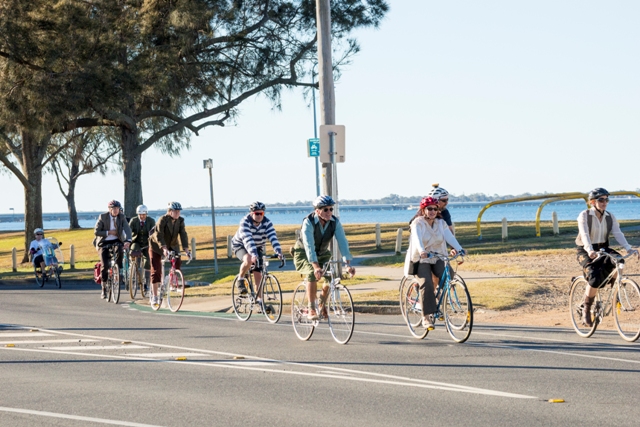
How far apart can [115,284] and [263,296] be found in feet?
20.5

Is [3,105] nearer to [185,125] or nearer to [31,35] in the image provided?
[31,35]

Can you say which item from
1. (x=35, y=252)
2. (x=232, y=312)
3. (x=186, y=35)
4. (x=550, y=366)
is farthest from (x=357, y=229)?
(x=550, y=366)

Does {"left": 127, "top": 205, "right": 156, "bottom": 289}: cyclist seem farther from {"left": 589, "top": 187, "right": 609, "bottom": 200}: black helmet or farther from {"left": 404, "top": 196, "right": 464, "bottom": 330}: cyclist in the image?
{"left": 589, "top": 187, "right": 609, "bottom": 200}: black helmet

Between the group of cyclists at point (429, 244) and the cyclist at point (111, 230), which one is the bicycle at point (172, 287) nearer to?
the cyclist at point (111, 230)

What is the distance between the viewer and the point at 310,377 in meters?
9.84

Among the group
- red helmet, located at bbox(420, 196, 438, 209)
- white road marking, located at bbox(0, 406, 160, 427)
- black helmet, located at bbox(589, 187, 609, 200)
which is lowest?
white road marking, located at bbox(0, 406, 160, 427)

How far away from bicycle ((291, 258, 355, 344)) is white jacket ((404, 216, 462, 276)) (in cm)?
86

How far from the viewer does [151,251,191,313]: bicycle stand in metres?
17.5

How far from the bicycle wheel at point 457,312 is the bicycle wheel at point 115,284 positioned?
387 inches

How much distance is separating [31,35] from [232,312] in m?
17.8

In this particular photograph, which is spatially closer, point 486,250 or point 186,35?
point 486,250

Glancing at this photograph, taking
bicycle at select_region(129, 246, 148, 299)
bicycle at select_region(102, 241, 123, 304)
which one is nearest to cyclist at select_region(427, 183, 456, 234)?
bicycle at select_region(129, 246, 148, 299)

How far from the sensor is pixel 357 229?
5312 cm

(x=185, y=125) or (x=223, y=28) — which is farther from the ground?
(x=223, y=28)
